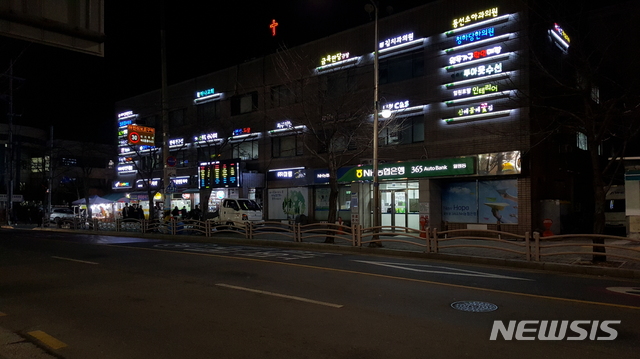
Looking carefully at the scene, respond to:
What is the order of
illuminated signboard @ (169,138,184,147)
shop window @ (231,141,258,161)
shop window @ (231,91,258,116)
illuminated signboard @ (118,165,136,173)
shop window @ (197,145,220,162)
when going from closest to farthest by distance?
shop window @ (231,91,258,116)
shop window @ (231,141,258,161)
shop window @ (197,145,220,162)
illuminated signboard @ (169,138,184,147)
illuminated signboard @ (118,165,136,173)

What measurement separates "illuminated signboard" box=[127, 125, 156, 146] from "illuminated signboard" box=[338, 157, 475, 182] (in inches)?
471

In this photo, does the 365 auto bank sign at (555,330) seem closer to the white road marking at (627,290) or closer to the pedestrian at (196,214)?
the white road marking at (627,290)

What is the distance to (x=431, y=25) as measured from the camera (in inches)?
898

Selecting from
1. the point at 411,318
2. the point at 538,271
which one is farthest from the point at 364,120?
the point at 411,318

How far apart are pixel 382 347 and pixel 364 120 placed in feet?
57.6

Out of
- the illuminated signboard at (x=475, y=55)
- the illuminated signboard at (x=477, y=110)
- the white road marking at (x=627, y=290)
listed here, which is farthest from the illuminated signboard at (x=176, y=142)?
the white road marking at (x=627, y=290)

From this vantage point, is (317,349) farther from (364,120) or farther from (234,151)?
(234,151)

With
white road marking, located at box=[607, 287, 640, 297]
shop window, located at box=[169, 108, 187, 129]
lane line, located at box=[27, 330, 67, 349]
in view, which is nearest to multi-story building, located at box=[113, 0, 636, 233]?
shop window, located at box=[169, 108, 187, 129]

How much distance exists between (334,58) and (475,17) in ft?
27.0

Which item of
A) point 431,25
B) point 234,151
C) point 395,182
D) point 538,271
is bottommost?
point 538,271

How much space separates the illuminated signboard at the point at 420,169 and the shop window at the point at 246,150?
33.1 feet

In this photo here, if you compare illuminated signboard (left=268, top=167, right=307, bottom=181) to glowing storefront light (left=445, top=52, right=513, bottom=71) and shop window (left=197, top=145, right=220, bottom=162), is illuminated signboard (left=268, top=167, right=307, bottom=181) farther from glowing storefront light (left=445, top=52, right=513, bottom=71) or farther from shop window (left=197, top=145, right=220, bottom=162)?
glowing storefront light (left=445, top=52, right=513, bottom=71)

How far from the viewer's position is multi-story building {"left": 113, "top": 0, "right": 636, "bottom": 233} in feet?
65.0

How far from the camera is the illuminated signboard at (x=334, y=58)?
26.1 meters
